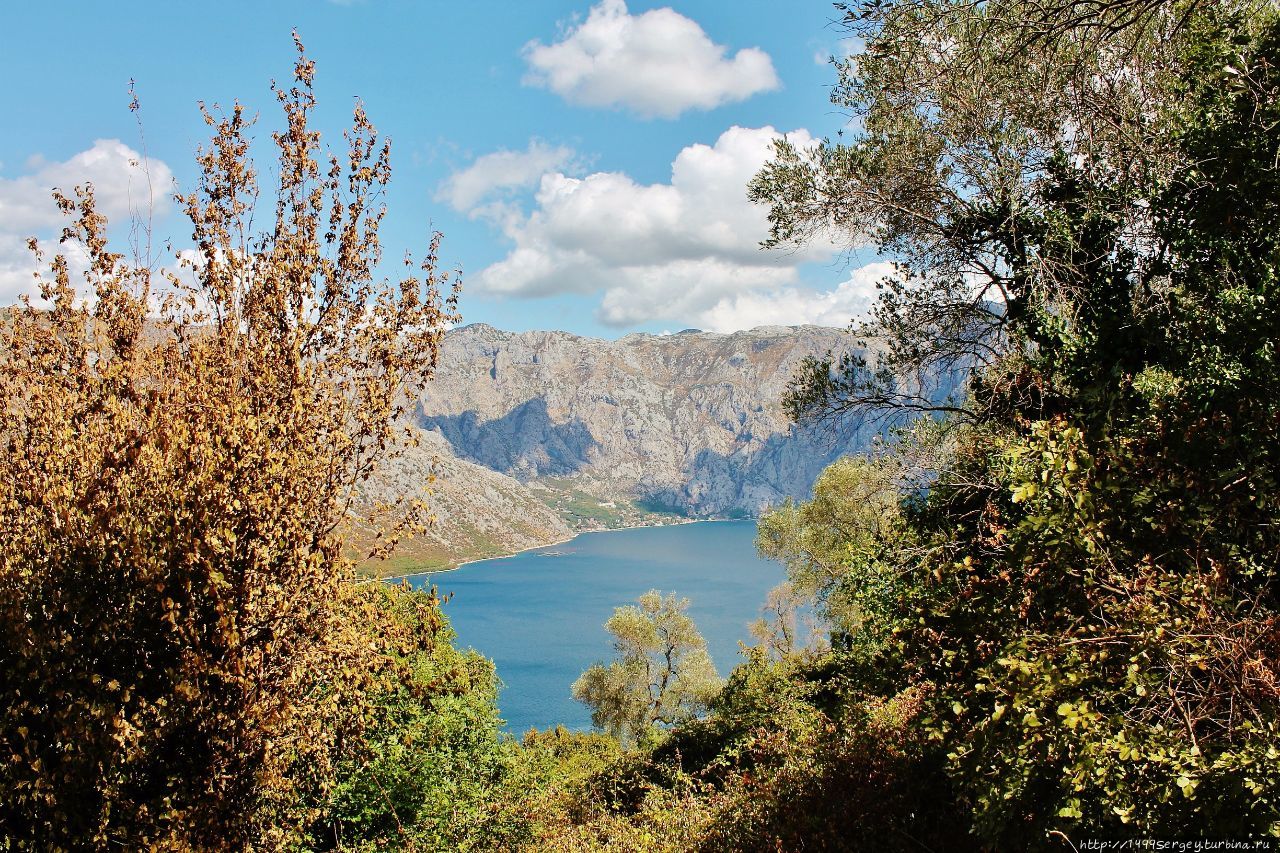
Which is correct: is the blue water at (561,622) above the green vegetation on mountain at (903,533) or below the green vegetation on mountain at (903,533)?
below

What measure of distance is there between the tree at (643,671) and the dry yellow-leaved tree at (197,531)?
166 ft

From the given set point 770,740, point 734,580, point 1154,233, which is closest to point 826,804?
point 770,740

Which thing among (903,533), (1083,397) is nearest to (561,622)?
(903,533)

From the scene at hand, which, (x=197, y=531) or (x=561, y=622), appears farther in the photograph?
(x=561, y=622)

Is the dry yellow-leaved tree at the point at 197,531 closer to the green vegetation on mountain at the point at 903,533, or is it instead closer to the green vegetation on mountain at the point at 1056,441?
the green vegetation on mountain at the point at 903,533

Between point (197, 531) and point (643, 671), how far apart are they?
2163 inches

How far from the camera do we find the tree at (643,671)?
55.5m

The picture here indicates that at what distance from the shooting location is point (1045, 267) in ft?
32.2

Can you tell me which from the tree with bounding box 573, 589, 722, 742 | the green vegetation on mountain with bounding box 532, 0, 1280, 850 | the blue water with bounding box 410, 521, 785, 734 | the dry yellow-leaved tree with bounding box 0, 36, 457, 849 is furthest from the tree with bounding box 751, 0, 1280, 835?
the blue water with bounding box 410, 521, 785, 734

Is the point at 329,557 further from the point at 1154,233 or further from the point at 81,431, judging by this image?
the point at 1154,233

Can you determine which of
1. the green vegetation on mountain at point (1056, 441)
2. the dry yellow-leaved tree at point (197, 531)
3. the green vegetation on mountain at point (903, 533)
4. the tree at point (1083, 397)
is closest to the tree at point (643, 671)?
the green vegetation on mountain at point (1056, 441)

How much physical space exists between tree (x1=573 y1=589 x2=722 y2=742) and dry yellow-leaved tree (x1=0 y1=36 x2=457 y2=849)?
50.6 metres

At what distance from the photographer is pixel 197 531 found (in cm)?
581

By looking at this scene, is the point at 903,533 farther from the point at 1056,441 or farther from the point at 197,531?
the point at 197,531
